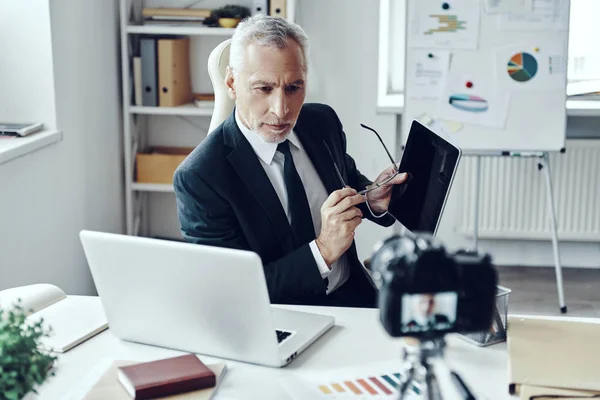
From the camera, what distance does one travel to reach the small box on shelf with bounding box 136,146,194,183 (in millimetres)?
3760

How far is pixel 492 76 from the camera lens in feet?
11.0

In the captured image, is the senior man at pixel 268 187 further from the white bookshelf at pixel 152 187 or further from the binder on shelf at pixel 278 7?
the white bookshelf at pixel 152 187

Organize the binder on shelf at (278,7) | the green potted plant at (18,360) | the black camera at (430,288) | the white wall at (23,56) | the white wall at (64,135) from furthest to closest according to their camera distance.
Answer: the binder on shelf at (278,7) < the white wall at (23,56) < the white wall at (64,135) < the green potted plant at (18,360) < the black camera at (430,288)

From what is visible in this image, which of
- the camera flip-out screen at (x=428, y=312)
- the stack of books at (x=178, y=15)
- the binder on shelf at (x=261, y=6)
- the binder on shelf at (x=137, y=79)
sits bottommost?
the camera flip-out screen at (x=428, y=312)

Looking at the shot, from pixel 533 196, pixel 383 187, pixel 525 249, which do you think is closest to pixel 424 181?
pixel 383 187

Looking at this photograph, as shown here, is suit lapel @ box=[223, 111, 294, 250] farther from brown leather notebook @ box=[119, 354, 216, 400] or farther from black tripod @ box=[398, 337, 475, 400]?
black tripod @ box=[398, 337, 475, 400]

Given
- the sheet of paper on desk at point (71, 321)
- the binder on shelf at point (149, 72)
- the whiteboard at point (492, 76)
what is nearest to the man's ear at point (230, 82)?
the sheet of paper on desk at point (71, 321)

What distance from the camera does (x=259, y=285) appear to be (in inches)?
50.3

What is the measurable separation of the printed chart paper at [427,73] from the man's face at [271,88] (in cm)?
151

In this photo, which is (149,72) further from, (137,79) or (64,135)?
(64,135)

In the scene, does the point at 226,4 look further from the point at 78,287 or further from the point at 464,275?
the point at 464,275

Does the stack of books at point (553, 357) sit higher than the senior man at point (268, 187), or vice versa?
the senior man at point (268, 187)

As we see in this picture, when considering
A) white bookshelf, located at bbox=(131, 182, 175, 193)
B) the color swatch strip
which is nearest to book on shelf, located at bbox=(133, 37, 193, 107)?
white bookshelf, located at bbox=(131, 182, 175, 193)

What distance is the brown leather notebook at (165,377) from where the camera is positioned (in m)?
1.24
